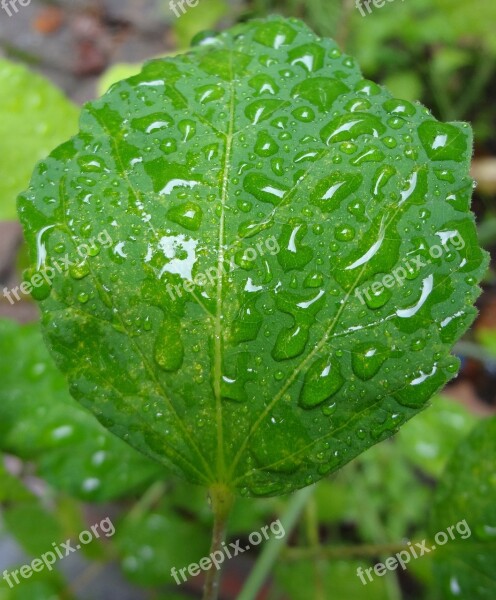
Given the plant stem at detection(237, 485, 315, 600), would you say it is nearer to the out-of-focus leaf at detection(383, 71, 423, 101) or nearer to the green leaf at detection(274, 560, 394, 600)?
the green leaf at detection(274, 560, 394, 600)

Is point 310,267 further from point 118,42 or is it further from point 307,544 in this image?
point 118,42

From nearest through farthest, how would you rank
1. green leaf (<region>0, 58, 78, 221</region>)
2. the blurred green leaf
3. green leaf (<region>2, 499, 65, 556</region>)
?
green leaf (<region>0, 58, 78, 221</region>) → green leaf (<region>2, 499, 65, 556</region>) → the blurred green leaf

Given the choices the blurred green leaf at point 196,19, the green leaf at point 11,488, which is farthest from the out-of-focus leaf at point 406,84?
the green leaf at point 11,488

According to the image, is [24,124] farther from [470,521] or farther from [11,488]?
[470,521]

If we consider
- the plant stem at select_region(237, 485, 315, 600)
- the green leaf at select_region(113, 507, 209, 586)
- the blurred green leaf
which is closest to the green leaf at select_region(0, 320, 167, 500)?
the plant stem at select_region(237, 485, 315, 600)

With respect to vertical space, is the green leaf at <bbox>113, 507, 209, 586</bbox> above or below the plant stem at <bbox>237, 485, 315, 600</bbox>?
below

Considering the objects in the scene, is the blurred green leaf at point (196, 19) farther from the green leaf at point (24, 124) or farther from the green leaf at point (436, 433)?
the green leaf at point (436, 433)

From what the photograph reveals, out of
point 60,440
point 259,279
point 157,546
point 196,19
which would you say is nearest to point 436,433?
point 157,546

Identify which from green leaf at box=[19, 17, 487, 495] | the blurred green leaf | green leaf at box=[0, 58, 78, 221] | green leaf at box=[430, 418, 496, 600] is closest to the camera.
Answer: green leaf at box=[19, 17, 487, 495]

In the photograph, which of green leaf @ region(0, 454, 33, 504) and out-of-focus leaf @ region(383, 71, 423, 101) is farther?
out-of-focus leaf @ region(383, 71, 423, 101)
